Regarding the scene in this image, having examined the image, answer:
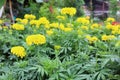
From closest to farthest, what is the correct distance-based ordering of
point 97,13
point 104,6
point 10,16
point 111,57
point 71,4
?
1. point 111,57
2. point 10,16
3. point 71,4
4. point 97,13
5. point 104,6

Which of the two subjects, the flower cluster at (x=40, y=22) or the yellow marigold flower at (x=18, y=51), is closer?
the yellow marigold flower at (x=18, y=51)

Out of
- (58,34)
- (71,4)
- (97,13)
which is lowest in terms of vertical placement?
(97,13)

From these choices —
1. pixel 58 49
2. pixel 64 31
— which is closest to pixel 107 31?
pixel 64 31

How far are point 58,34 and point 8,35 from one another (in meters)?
0.53

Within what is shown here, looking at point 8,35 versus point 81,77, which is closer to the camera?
point 81,77

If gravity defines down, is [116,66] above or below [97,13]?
above

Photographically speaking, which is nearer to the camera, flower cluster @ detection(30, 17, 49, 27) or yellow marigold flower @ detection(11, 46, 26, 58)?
yellow marigold flower @ detection(11, 46, 26, 58)

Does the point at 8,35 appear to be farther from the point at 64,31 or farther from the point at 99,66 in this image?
the point at 99,66

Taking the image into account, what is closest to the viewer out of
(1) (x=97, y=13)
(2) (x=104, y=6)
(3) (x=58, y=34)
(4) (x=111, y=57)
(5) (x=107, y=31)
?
(4) (x=111, y=57)

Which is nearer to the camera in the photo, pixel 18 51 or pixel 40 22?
pixel 18 51

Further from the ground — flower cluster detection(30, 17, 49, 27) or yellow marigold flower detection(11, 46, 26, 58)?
flower cluster detection(30, 17, 49, 27)

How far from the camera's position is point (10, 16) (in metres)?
6.75

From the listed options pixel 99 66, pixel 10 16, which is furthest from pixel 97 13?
pixel 99 66

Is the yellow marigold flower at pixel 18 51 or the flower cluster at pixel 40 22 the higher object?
the flower cluster at pixel 40 22
